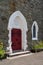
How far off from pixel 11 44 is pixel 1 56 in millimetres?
3514

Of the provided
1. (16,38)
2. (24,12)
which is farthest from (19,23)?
(16,38)

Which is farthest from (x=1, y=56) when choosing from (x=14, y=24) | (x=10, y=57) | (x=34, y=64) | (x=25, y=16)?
(x=25, y=16)

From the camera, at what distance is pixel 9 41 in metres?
17.6

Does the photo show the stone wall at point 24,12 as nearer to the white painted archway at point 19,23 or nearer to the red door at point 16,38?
the white painted archway at point 19,23

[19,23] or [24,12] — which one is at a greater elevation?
[24,12]

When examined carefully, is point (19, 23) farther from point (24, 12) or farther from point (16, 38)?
point (16, 38)

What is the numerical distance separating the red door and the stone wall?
114 centimetres

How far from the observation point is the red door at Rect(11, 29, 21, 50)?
1864 cm

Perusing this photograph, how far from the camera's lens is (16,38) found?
63.1ft

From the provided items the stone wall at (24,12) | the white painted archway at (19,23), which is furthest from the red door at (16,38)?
the stone wall at (24,12)

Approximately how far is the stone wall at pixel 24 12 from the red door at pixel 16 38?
45.0 inches

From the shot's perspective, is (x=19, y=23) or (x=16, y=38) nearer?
(x=16, y=38)

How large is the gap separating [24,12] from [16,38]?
2329mm

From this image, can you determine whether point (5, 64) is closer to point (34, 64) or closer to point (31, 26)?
point (34, 64)
